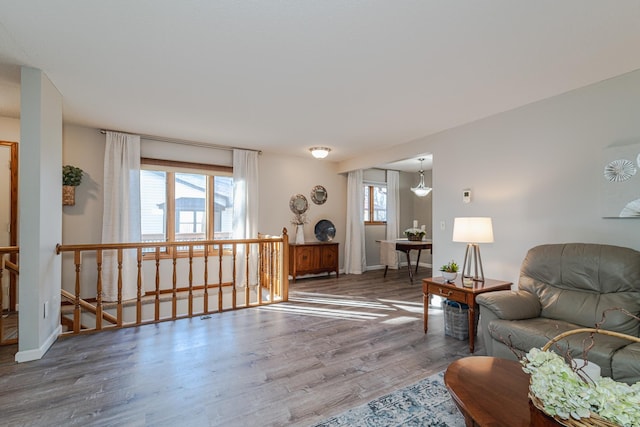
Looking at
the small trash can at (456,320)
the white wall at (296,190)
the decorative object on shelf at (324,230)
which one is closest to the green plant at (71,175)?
the white wall at (296,190)

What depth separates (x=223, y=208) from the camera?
5398 mm

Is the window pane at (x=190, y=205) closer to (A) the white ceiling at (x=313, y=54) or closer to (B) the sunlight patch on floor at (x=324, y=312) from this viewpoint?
(A) the white ceiling at (x=313, y=54)

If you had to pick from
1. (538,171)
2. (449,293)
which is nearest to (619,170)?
(538,171)

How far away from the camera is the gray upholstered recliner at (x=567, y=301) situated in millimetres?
2105

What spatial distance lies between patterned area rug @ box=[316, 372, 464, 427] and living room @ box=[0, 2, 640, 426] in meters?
2.02

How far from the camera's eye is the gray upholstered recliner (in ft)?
6.91

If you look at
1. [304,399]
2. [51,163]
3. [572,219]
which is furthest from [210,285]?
[572,219]

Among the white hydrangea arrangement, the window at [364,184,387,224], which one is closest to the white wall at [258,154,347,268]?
the window at [364,184,387,224]

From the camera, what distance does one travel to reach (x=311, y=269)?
5809 millimetres

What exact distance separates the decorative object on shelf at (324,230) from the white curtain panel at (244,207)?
4.79 feet

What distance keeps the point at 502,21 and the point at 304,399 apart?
2814 millimetres

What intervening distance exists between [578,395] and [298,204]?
17.7 feet

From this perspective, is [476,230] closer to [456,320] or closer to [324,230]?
[456,320]

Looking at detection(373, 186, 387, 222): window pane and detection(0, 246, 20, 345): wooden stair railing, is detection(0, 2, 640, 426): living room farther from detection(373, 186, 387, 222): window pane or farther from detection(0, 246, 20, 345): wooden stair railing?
detection(373, 186, 387, 222): window pane
